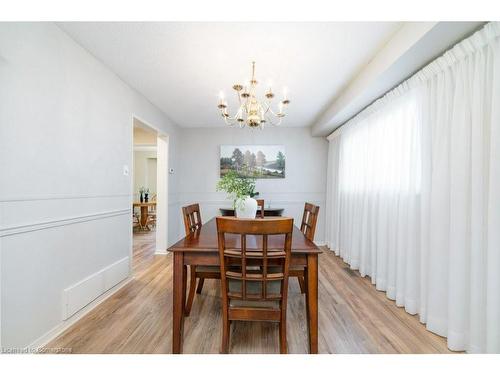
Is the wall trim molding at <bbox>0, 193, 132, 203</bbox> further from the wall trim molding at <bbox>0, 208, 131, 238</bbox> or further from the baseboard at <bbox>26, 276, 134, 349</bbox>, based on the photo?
the baseboard at <bbox>26, 276, 134, 349</bbox>

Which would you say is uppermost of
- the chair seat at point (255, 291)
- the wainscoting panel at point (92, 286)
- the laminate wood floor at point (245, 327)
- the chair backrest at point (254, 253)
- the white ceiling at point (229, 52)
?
the white ceiling at point (229, 52)

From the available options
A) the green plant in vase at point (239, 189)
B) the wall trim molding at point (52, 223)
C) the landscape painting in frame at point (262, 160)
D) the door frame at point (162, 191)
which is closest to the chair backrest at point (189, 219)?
the green plant in vase at point (239, 189)

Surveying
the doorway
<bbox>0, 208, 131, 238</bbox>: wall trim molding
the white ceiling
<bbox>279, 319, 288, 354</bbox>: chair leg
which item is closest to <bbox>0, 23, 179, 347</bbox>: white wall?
<bbox>0, 208, 131, 238</bbox>: wall trim molding

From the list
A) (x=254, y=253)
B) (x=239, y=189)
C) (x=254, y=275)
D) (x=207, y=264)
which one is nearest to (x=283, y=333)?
(x=254, y=275)

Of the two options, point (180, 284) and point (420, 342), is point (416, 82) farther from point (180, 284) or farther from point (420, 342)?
point (180, 284)

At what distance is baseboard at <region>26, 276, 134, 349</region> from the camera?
162 centimetres

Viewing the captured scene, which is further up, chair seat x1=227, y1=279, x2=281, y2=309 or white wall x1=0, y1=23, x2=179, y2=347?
white wall x1=0, y1=23, x2=179, y2=347

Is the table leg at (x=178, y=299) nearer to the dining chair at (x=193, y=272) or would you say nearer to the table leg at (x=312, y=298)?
the dining chair at (x=193, y=272)

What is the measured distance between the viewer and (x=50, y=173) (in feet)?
5.66

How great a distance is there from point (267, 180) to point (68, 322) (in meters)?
3.58

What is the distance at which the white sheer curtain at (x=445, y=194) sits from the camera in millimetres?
1432

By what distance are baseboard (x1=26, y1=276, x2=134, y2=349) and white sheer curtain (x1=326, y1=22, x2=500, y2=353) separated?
2.83 meters

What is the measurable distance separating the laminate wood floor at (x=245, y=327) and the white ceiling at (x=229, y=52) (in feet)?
7.60
